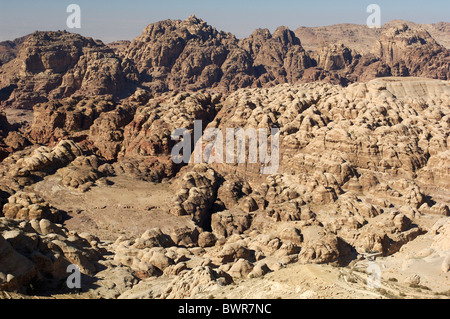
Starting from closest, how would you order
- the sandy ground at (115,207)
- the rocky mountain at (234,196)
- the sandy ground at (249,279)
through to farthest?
the sandy ground at (249,279) → the rocky mountain at (234,196) → the sandy ground at (115,207)

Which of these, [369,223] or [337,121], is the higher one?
[337,121]

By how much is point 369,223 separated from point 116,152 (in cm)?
5474

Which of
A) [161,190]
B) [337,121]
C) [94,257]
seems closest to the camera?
[94,257]

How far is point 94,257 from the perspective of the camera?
157 feet

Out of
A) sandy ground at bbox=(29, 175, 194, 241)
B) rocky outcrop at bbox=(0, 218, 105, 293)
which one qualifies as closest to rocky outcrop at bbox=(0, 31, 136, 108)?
sandy ground at bbox=(29, 175, 194, 241)

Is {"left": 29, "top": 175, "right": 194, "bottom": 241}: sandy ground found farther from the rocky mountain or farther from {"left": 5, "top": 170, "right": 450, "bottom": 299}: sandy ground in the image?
the rocky mountain

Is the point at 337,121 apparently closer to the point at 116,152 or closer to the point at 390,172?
the point at 390,172

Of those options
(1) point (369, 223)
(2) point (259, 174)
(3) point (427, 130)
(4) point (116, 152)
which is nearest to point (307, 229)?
(1) point (369, 223)

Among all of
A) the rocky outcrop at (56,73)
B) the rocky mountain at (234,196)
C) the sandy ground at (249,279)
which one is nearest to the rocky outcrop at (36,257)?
the rocky mountain at (234,196)

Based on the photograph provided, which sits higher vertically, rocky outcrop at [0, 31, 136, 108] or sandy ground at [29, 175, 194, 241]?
rocky outcrop at [0, 31, 136, 108]

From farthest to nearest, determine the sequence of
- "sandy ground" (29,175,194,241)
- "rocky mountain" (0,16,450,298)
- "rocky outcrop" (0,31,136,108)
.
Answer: "rocky outcrop" (0,31,136,108)
"sandy ground" (29,175,194,241)
"rocky mountain" (0,16,450,298)

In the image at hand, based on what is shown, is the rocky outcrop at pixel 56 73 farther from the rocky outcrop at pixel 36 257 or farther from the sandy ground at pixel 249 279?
the rocky outcrop at pixel 36 257

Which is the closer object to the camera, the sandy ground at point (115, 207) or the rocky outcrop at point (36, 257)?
the rocky outcrop at point (36, 257)

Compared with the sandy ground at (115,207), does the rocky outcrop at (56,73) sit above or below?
above
